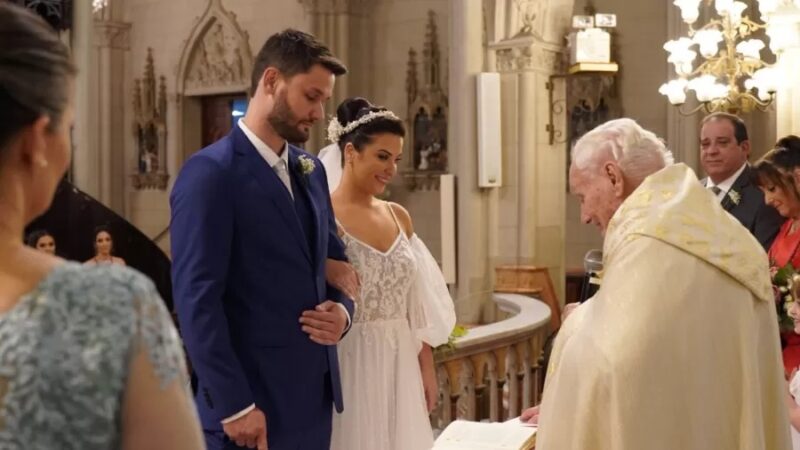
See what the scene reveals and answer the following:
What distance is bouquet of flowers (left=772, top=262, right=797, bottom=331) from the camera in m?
3.85

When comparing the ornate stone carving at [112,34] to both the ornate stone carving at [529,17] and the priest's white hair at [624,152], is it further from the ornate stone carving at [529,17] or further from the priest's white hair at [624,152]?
the priest's white hair at [624,152]

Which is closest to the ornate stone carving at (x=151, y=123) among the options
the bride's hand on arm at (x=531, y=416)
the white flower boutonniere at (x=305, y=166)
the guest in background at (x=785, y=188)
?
the guest in background at (x=785, y=188)

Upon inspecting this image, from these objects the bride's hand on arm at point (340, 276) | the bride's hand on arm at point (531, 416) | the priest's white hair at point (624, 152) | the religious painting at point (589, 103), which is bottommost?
the bride's hand on arm at point (531, 416)

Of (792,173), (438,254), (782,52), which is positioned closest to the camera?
(792,173)

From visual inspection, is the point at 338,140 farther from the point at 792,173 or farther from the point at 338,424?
the point at 792,173

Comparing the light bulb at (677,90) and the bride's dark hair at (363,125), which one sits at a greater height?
the light bulb at (677,90)

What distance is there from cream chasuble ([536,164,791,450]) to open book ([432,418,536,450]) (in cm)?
54

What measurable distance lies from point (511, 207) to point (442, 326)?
596 cm

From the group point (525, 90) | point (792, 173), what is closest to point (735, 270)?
point (792, 173)

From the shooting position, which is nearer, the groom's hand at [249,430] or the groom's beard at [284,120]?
the groom's hand at [249,430]

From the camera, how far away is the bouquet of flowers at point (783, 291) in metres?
3.85

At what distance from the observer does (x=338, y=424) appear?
3197 mm

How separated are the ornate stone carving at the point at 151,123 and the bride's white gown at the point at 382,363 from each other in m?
11.9

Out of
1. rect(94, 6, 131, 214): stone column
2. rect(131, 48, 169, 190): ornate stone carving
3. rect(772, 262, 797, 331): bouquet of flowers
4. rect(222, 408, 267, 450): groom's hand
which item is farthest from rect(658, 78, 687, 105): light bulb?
rect(94, 6, 131, 214): stone column
